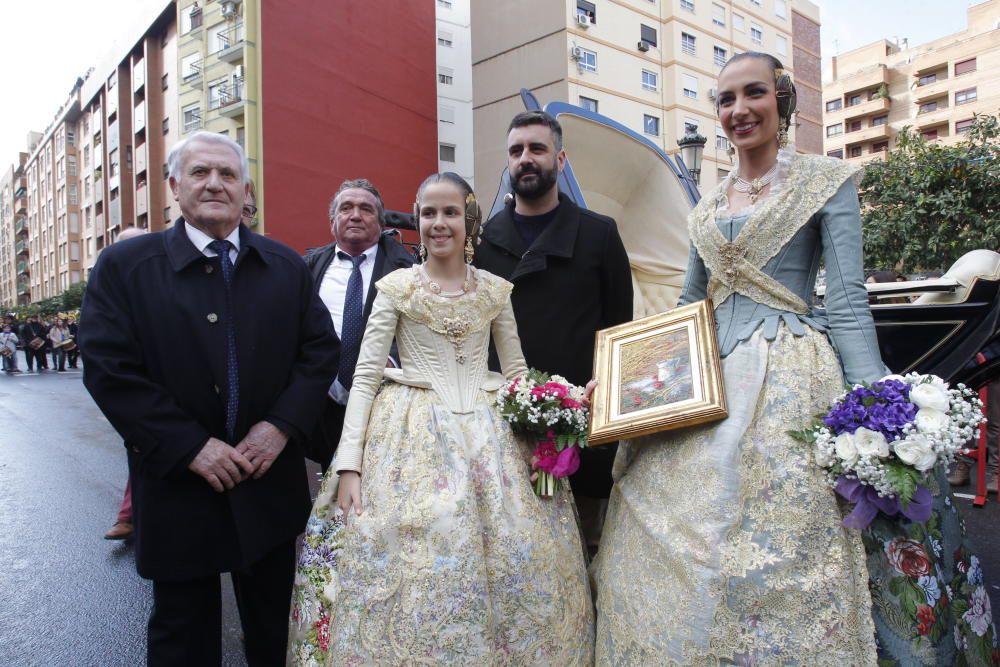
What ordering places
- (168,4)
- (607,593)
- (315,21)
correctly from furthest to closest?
(168,4)
(315,21)
(607,593)

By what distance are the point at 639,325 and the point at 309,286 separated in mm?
1293

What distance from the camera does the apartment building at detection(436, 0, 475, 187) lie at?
28.7 metres

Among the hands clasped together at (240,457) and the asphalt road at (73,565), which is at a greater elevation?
the hands clasped together at (240,457)

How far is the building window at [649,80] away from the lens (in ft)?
91.2

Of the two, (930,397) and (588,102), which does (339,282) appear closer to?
(930,397)

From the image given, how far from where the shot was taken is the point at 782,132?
7.69 ft

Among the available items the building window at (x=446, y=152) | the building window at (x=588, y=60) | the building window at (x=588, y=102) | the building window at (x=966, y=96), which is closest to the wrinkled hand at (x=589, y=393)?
the building window at (x=588, y=102)

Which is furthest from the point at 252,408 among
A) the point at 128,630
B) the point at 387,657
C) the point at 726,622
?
the point at 128,630

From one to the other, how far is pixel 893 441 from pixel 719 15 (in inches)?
1312

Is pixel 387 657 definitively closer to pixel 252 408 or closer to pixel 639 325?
pixel 252 408

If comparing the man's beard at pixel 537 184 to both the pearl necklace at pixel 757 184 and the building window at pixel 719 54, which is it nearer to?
the pearl necklace at pixel 757 184

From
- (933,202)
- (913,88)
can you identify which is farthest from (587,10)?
(913,88)

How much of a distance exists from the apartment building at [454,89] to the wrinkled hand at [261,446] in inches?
1056

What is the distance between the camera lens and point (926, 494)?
1.75m
